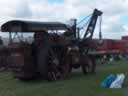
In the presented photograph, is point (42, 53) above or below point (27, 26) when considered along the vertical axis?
below

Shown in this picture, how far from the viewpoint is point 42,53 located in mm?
16500

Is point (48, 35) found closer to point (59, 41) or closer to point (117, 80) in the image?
point (59, 41)

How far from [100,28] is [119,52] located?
15.3 feet

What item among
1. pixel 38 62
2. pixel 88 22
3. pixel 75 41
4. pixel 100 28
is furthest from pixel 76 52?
pixel 100 28

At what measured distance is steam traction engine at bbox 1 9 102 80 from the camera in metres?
16.4

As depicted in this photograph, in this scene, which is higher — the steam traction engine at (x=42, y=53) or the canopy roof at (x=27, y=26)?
the canopy roof at (x=27, y=26)

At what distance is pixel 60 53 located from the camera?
684 inches

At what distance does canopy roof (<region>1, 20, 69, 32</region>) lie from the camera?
16.3m

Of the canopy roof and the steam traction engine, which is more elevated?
the canopy roof

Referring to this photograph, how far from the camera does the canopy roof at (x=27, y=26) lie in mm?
16297

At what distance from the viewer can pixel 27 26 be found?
16.3m

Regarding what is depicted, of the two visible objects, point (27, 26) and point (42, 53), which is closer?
point (27, 26)

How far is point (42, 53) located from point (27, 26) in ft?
4.37

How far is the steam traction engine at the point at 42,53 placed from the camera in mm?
16391
